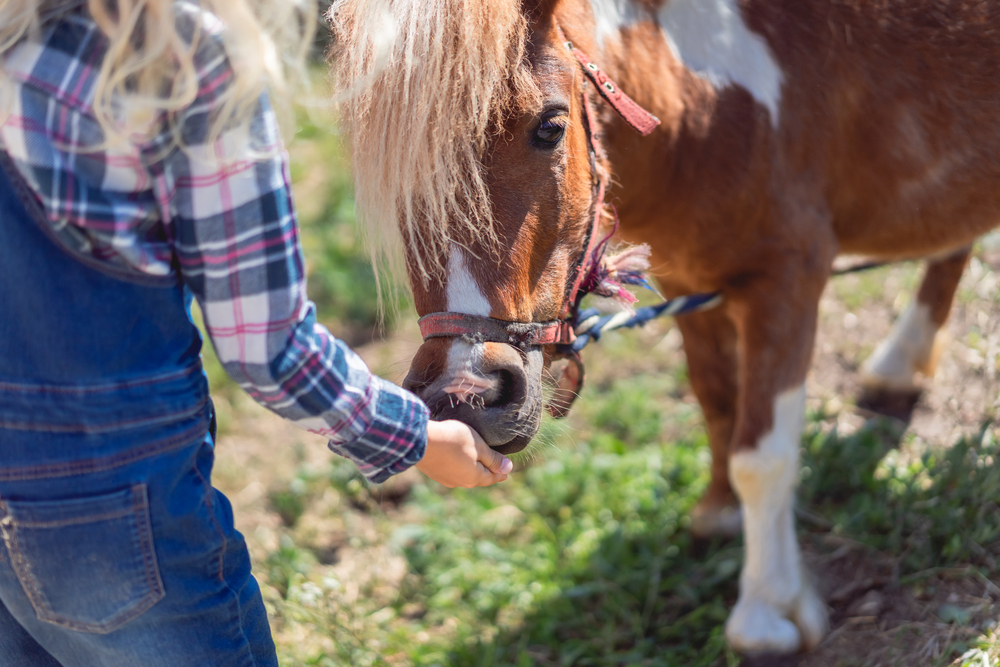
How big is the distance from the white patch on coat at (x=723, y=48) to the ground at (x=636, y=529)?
0.97m

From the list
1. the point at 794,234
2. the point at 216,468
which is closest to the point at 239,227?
the point at 794,234

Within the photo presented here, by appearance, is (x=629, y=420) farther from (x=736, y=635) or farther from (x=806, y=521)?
(x=736, y=635)

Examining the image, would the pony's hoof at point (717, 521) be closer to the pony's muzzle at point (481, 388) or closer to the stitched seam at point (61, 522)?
the pony's muzzle at point (481, 388)

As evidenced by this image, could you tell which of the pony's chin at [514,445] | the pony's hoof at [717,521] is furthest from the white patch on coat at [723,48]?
the pony's hoof at [717,521]

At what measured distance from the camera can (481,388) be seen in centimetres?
135

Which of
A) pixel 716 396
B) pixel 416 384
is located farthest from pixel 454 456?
pixel 716 396

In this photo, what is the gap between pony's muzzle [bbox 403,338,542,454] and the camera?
1.33 meters

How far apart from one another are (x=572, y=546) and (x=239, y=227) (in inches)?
75.7

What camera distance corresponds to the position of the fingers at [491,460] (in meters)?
1.27

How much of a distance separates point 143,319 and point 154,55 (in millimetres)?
352

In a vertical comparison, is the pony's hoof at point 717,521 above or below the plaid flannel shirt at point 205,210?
→ below

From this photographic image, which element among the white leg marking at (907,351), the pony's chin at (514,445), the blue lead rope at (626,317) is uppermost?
the pony's chin at (514,445)

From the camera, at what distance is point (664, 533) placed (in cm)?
255

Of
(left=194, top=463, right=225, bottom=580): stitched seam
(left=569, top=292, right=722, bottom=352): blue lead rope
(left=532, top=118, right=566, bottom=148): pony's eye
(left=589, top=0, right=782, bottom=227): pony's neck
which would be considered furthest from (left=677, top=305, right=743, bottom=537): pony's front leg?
(left=194, top=463, right=225, bottom=580): stitched seam
